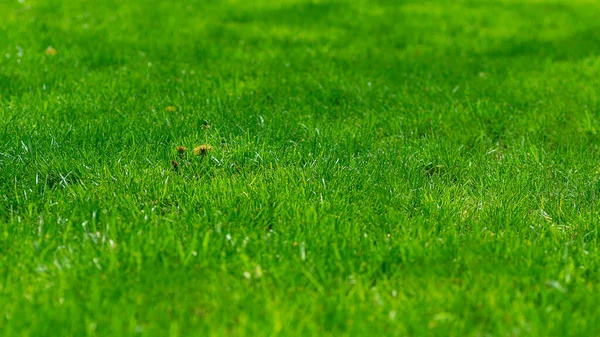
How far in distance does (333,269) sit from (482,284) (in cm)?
65

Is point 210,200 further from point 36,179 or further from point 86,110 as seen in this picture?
point 86,110

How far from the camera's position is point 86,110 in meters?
5.09

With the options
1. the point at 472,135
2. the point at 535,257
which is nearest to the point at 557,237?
the point at 535,257

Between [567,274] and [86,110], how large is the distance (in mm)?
3790

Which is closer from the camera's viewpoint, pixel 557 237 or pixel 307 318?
pixel 307 318

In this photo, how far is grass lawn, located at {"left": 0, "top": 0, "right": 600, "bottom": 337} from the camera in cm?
Answer: 257

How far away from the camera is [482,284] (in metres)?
2.76

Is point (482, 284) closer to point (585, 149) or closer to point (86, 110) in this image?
point (585, 149)

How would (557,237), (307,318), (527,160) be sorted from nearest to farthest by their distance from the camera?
(307,318) → (557,237) → (527,160)

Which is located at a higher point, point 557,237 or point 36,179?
point 36,179

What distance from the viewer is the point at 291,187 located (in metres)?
3.70

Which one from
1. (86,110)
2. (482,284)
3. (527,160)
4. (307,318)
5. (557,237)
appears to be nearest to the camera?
(307,318)

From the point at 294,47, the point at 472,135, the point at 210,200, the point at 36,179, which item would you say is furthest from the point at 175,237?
the point at 294,47

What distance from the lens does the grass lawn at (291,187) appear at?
2.57 meters
